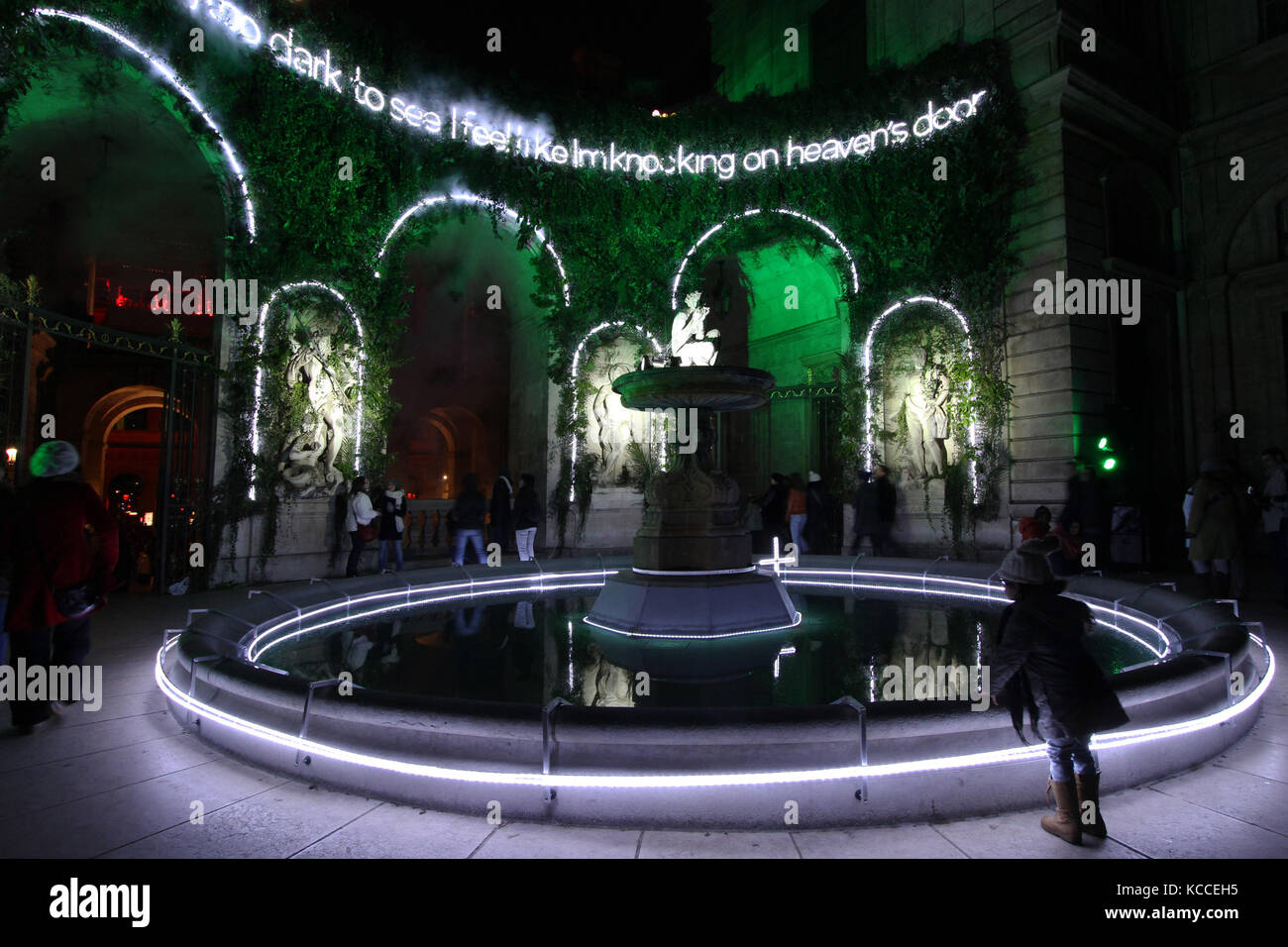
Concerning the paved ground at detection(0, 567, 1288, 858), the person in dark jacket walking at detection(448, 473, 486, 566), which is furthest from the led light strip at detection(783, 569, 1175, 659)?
the person in dark jacket walking at detection(448, 473, 486, 566)

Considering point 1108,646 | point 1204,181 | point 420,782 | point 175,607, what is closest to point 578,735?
point 420,782

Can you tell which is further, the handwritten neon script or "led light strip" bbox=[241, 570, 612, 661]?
the handwritten neon script

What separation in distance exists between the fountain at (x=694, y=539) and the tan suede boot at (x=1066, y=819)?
12.9ft

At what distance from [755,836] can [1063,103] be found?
14940mm

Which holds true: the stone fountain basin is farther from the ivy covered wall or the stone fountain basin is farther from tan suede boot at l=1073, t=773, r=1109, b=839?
the ivy covered wall

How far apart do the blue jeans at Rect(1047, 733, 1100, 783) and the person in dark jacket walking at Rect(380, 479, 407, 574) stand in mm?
10251

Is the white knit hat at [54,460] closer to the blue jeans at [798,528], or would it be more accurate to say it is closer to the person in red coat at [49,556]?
the person in red coat at [49,556]

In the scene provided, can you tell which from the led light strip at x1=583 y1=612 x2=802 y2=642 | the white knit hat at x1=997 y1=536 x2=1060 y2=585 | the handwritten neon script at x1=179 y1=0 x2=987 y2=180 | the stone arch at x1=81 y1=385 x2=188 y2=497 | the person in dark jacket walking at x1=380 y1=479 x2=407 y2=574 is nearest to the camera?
the white knit hat at x1=997 y1=536 x2=1060 y2=585

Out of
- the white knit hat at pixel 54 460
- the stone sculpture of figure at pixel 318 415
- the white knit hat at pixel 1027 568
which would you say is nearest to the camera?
the white knit hat at pixel 1027 568

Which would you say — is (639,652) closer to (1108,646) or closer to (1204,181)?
(1108,646)

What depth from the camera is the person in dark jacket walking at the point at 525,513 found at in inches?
465

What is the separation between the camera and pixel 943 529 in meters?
13.9

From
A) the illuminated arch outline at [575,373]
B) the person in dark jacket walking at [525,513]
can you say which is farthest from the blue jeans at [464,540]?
the illuminated arch outline at [575,373]

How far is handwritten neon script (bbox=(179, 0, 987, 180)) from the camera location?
11.2m
